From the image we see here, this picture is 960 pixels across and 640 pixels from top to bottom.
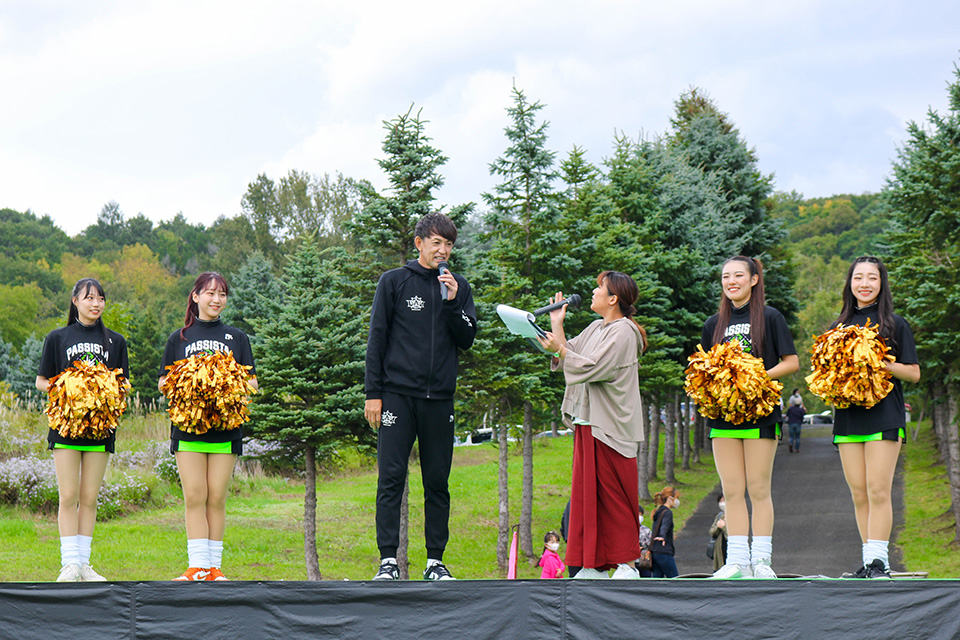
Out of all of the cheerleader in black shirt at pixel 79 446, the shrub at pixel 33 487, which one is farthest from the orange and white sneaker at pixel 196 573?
the shrub at pixel 33 487

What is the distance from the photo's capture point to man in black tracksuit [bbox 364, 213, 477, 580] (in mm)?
5156

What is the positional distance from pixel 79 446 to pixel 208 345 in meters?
1.04

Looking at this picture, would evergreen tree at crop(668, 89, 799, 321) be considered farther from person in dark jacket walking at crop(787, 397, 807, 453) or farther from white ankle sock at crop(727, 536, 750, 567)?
white ankle sock at crop(727, 536, 750, 567)

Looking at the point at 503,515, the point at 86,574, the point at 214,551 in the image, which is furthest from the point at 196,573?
the point at 503,515

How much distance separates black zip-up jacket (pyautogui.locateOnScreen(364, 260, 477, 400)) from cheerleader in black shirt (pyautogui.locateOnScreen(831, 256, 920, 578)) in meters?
2.39

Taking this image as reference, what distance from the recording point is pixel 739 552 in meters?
5.30

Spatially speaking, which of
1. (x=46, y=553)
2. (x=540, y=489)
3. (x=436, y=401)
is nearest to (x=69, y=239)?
(x=540, y=489)

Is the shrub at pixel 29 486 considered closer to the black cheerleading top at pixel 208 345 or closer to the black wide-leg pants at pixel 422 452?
the black cheerleading top at pixel 208 345

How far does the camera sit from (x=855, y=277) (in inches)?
218

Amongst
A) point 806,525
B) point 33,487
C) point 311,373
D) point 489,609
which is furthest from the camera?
point 806,525

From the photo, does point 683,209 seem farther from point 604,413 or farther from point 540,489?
point 604,413

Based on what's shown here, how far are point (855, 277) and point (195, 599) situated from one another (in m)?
4.31

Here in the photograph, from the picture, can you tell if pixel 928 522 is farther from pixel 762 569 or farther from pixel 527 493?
pixel 762 569

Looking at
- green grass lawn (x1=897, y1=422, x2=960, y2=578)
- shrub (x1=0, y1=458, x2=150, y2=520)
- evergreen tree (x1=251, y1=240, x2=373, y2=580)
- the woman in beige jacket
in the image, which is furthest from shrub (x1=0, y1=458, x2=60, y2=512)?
green grass lawn (x1=897, y1=422, x2=960, y2=578)
